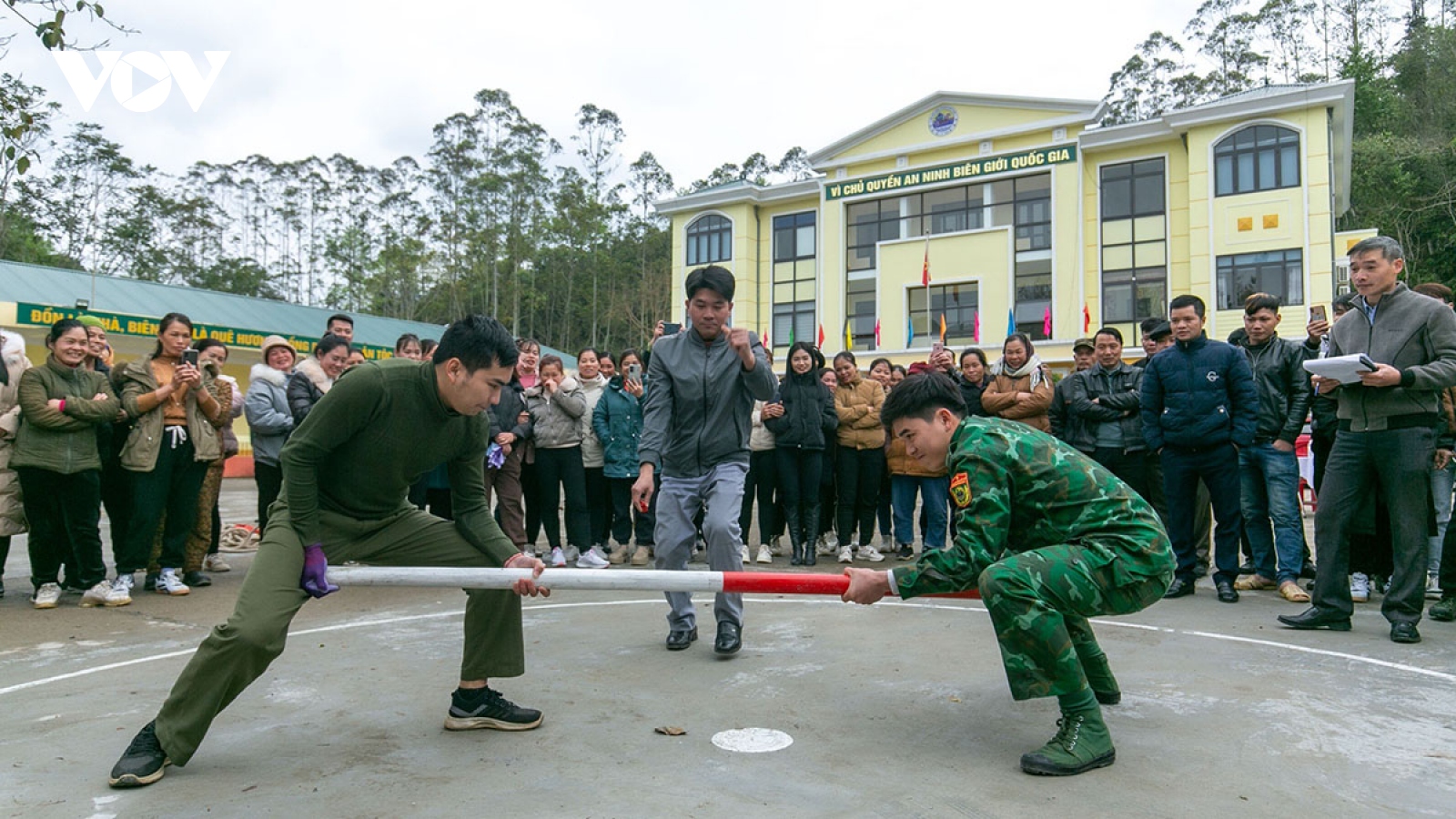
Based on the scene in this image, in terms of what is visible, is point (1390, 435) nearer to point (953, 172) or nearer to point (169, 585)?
point (169, 585)

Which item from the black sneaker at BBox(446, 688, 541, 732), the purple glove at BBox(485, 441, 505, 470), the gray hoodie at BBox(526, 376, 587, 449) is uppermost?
the gray hoodie at BBox(526, 376, 587, 449)

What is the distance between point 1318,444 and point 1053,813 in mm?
5283

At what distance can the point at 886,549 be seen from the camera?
9.38 meters

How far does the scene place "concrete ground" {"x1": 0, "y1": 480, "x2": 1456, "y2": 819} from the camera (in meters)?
3.01

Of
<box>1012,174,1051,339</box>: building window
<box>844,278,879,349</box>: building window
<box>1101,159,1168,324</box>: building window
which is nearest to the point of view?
<box>1101,159,1168,324</box>: building window

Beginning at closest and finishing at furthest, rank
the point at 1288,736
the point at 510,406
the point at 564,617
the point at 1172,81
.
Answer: the point at 1288,736 → the point at 564,617 → the point at 510,406 → the point at 1172,81

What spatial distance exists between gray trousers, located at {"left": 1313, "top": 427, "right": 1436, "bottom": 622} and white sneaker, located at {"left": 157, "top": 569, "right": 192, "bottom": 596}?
7559mm

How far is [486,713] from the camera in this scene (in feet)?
12.2

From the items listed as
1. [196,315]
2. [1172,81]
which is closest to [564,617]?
[196,315]

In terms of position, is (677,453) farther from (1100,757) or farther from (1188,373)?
(1188,373)

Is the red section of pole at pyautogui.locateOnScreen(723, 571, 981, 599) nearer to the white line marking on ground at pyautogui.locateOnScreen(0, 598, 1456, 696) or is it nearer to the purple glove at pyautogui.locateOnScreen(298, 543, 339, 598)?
the purple glove at pyautogui.locateOnScreen(298, 543, 339, 598)

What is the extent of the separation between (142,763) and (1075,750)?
3.17 metres

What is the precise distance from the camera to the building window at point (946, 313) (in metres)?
30.8

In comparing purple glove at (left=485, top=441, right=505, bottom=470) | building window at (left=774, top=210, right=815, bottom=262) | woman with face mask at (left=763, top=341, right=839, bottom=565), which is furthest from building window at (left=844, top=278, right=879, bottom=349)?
purple glove at (left=485, top=441, right=505, bottom=470)
